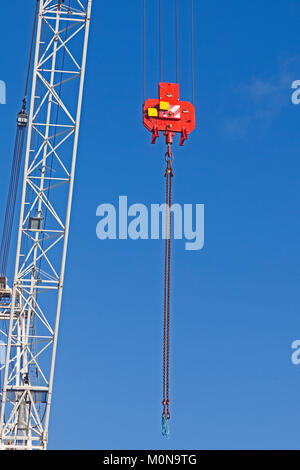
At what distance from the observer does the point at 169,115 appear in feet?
196

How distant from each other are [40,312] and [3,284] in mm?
19714

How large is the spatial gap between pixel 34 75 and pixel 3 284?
903 inches

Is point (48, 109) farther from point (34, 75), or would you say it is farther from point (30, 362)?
point (30, 362)

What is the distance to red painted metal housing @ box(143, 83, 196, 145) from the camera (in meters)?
59.0

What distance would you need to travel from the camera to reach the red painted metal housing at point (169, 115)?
59.0 m
